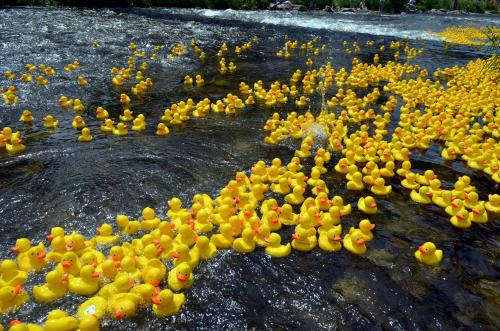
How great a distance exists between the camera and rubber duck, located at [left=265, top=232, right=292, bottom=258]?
20.2 ft

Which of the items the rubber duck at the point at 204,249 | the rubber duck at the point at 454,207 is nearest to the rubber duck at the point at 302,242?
the rubber duck at the point at 204,249

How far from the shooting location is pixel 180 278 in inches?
207

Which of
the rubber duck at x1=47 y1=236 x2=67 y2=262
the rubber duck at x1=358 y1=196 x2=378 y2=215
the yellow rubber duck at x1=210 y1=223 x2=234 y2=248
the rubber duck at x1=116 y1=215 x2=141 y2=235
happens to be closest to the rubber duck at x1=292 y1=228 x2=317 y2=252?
the yellow rubber duck at x1=210 y1=223 x2=234 y2=248

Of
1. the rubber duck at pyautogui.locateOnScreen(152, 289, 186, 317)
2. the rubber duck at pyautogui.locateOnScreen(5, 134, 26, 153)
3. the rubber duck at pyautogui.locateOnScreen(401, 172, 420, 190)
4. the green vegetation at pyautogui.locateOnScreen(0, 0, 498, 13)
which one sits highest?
the green vegetation at pyautogui.locateOnScreen(0, 0, 498, 13)

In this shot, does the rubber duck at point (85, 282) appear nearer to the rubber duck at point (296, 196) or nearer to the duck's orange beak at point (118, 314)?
the duck's orange beak at point (118, 314)

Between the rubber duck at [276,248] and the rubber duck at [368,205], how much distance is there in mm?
1842

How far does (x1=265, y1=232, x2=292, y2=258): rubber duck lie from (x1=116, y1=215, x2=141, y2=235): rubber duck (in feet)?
6.92

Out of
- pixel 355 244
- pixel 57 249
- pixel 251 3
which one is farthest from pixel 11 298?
pixel 251 3

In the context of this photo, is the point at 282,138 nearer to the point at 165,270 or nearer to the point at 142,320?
the point at 165,270

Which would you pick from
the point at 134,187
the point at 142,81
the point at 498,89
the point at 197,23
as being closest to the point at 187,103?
the point at 142,81

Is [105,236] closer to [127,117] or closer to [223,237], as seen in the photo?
[223,237]

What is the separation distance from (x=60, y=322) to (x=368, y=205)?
517 cm

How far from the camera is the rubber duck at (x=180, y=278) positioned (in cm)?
529

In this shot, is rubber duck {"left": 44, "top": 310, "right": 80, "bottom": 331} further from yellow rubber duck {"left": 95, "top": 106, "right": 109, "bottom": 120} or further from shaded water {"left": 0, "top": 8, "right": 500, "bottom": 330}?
yellow rubber duck {"left": 95, "top": 106, "right": 109, "bottom": 120}
